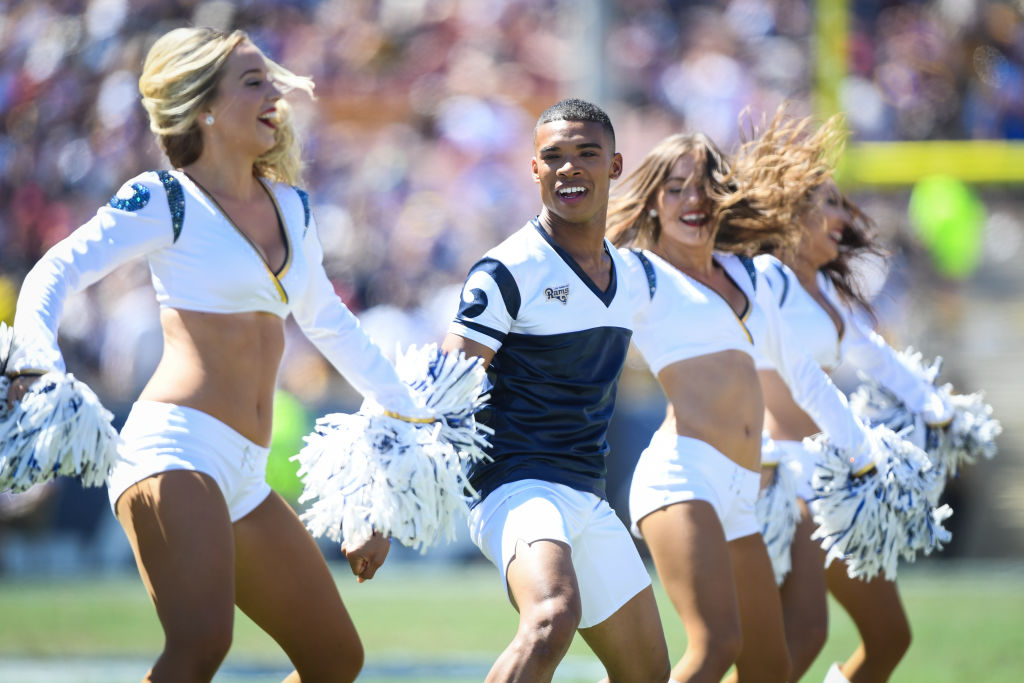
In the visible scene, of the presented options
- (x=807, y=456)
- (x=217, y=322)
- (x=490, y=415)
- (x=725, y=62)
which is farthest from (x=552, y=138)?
(x=725, y=62)

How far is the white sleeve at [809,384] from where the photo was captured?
499cm

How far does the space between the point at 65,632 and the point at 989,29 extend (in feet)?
31.8

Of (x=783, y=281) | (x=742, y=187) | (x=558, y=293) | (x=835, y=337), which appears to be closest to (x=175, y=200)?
(x=558, y=293)

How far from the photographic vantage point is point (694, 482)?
456cm

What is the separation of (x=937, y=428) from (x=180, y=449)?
3.24 metres

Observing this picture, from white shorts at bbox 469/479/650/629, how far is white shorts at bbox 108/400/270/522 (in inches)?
27.3

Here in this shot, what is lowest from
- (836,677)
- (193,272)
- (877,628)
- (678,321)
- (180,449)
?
(836,677)

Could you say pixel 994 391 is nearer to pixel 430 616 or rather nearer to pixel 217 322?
pixel 430 616

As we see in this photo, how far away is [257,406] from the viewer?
3.99 meters

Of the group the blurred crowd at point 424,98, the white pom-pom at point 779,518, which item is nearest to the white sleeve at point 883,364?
the white pom-pom at point 779,518

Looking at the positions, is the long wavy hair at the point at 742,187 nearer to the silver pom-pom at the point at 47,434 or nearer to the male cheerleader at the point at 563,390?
the male cheerleader at the point at 563,390

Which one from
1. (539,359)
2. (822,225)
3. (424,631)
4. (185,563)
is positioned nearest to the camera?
(185,563)

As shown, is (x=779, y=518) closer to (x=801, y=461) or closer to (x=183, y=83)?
(x=801, y=461)

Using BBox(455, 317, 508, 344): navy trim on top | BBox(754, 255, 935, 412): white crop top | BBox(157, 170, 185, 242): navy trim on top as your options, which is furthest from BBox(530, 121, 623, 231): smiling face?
BBox(754, 255, 935, 412): white crop top
